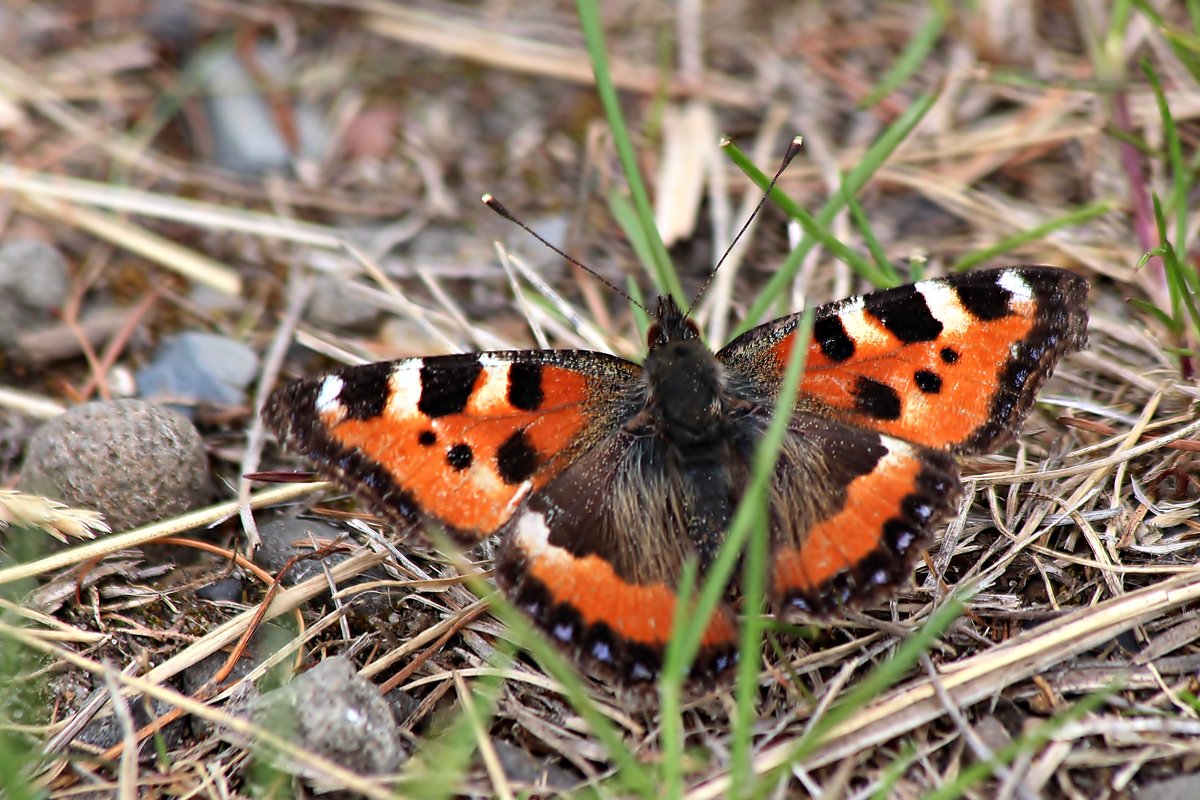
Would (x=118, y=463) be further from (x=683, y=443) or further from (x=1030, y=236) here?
(x=1030, y=236)

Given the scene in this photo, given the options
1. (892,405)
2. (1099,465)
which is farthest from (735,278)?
(1099,465)

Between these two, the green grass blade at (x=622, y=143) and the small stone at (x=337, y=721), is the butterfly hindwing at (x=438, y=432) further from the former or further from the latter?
the green grass blade at (x=622, y=143)

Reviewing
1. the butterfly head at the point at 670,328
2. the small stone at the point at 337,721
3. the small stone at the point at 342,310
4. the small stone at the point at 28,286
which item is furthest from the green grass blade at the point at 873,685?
the small stone at the point at 28,286

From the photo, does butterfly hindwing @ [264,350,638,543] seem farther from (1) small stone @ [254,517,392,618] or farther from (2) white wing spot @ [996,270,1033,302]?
(2) white wing spot @ [996,270,1033,302]

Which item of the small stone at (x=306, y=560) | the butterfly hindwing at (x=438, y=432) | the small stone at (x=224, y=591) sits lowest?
the small stone at (x=224, y=591)

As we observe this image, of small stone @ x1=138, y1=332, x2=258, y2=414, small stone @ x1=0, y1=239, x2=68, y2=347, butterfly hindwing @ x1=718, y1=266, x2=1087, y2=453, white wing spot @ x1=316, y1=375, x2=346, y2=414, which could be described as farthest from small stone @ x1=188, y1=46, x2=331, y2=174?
butterfly hindwing @ x1=718, y1=266, x2=1087, y2=453

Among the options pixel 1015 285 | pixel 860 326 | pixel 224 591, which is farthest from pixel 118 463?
pixel 1015 285
